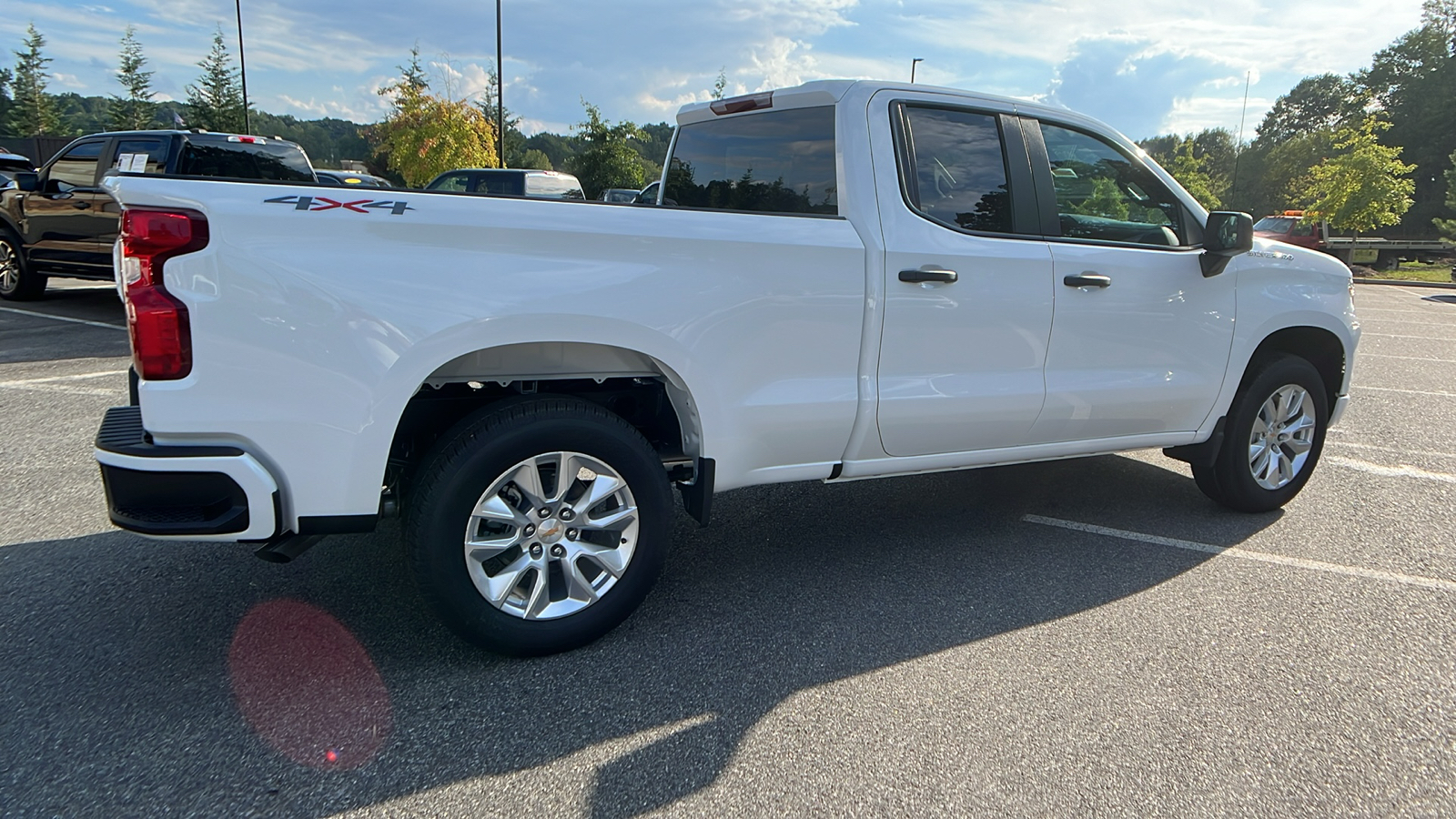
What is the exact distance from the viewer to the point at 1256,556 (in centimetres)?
430

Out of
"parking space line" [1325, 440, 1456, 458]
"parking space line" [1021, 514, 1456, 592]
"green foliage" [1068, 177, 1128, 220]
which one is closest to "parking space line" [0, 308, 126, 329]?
"parking space line" [1021, 514, 1456, 592]

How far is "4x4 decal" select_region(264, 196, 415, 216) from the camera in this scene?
8.49ft

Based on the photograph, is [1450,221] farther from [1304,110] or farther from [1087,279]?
[1304,110]

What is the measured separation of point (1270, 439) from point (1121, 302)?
4.79 ft

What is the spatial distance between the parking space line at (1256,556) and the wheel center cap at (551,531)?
8.73ft

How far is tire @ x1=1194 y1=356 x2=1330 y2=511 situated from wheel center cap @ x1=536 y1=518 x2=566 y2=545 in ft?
11.3

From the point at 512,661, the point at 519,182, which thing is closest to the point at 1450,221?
the point at 519,182

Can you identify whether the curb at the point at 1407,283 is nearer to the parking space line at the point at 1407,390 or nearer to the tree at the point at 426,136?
the parking space line at the point at 1407,390

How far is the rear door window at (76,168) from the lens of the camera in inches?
408

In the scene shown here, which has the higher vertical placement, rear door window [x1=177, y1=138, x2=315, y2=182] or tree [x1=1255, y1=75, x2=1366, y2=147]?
tree [x1=1255, y1=75, x2=1366, y2=147]

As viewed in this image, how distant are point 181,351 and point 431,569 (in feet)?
3.09

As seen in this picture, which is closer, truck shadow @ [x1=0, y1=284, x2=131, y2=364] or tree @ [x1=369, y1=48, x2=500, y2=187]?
truck shadow @ [x1=0, y1=284, x2=131, y2=364]

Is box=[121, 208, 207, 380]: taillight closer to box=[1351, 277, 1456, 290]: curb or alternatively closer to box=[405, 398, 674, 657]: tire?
box=[405, 398, 674, 657]: tire

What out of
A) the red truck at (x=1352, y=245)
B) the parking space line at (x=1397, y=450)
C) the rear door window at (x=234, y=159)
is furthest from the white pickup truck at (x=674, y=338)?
the red truck at (x=1352, y=245)
